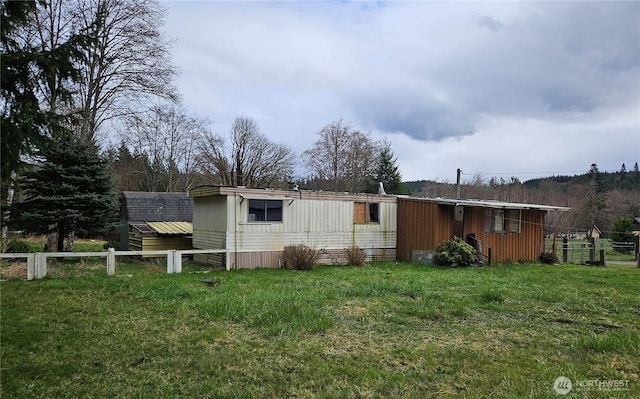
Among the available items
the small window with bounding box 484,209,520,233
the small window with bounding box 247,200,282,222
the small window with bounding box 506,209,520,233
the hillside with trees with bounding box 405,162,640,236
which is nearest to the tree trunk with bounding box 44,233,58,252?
the small window with bounding box 247,200,282,222

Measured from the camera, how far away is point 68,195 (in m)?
14.1

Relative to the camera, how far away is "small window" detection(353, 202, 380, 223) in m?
16.2

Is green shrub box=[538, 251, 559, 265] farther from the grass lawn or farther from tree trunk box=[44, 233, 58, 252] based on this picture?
tree trunk box=[44, 233, 58, 252]

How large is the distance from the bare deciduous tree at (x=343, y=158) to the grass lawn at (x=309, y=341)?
28.9 meters

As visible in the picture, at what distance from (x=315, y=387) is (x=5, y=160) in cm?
424

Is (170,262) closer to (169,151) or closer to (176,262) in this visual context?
(176,262)

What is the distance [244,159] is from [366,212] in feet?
70.4

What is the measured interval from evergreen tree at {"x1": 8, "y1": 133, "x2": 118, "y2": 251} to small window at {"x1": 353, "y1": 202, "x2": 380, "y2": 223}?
29.8 feet

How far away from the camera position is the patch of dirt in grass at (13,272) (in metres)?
9.68

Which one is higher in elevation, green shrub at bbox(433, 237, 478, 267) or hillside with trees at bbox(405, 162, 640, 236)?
hillside with trees at bbox(405, 162, 640, 236)

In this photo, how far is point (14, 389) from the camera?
146 inches

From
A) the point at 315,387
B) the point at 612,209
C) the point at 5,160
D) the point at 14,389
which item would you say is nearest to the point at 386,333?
the point at 315,387

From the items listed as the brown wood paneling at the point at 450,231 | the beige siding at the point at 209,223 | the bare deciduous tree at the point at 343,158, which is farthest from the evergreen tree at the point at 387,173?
the beige siding at the point at 209,223

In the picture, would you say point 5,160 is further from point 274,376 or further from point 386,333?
point 386,333
